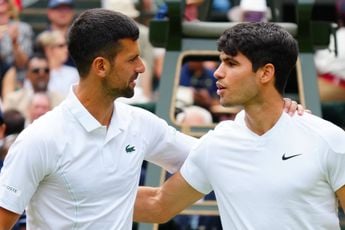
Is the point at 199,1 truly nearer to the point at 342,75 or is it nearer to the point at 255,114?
the point at 342,75

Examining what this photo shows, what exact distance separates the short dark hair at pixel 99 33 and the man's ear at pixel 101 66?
15mm

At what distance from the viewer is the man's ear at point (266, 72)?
458cm

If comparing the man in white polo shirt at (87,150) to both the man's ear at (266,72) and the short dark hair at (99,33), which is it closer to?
the short dark hair at (99,33)

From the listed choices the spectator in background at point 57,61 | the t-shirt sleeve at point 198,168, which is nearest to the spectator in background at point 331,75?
the spectator in background at point 57,61

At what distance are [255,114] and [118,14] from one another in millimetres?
635

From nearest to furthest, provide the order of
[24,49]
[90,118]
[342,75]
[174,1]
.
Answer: [90,118] < [174,1] < [342,75] < [24,49]

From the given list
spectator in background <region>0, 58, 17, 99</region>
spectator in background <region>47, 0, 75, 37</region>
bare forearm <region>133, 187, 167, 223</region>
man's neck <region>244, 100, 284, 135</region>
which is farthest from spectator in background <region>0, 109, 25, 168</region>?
man's neck <region>244, 100, 284, 135</region>

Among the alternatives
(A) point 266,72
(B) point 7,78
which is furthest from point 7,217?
(B) point 7,78

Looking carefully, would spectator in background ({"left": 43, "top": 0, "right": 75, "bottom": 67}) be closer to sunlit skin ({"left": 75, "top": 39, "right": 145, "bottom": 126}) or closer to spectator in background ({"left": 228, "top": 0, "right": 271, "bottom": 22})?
spectator in background ({"left": 228, "top": 0, "right": 271, "bottom": 22})

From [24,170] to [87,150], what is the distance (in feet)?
0.85

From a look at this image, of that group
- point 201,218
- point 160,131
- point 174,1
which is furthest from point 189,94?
point 160,131

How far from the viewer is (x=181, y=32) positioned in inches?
247

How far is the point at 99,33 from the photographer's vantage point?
455 centimetres

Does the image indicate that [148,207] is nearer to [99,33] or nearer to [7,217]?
[7,217]
